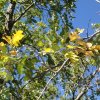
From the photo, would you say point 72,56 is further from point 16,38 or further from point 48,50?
point 16,38

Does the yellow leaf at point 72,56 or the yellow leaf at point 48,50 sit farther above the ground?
the yellow leaf at point 48,50

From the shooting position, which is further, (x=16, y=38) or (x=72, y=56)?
(x=72, y=56)

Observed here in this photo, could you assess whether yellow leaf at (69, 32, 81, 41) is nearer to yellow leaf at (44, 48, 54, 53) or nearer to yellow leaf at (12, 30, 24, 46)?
yellow leaf at (44, 48, 54, 53)

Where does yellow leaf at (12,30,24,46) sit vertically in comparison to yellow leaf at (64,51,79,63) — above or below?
above

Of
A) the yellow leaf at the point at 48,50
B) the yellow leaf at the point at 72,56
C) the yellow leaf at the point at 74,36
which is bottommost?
the yellow leaf at the point at 72,56

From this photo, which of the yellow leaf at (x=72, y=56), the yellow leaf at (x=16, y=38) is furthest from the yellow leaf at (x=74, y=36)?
the yellow leaf at (x=16, y=38)

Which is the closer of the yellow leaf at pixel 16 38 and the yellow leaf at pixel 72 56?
the yellow leaf at pixel 16 38

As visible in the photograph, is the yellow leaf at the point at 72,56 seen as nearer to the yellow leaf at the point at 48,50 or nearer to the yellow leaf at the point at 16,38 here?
the yellow leaf at the point at 48,50

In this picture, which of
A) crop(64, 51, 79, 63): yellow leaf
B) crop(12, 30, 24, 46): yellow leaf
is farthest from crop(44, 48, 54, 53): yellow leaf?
crop(12, 30, 24, 46): yellow leaf

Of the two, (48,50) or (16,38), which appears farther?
(48,50)

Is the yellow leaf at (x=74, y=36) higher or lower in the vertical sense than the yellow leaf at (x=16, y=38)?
higher

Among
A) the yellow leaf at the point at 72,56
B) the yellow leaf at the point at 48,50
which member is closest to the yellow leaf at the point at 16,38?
the yellow leaf at the point at 48,50

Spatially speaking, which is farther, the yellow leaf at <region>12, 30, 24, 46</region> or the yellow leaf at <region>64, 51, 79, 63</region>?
the yellow leaf at <region>64, 51, 79, 63</region>

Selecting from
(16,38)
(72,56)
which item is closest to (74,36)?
(72,56)
